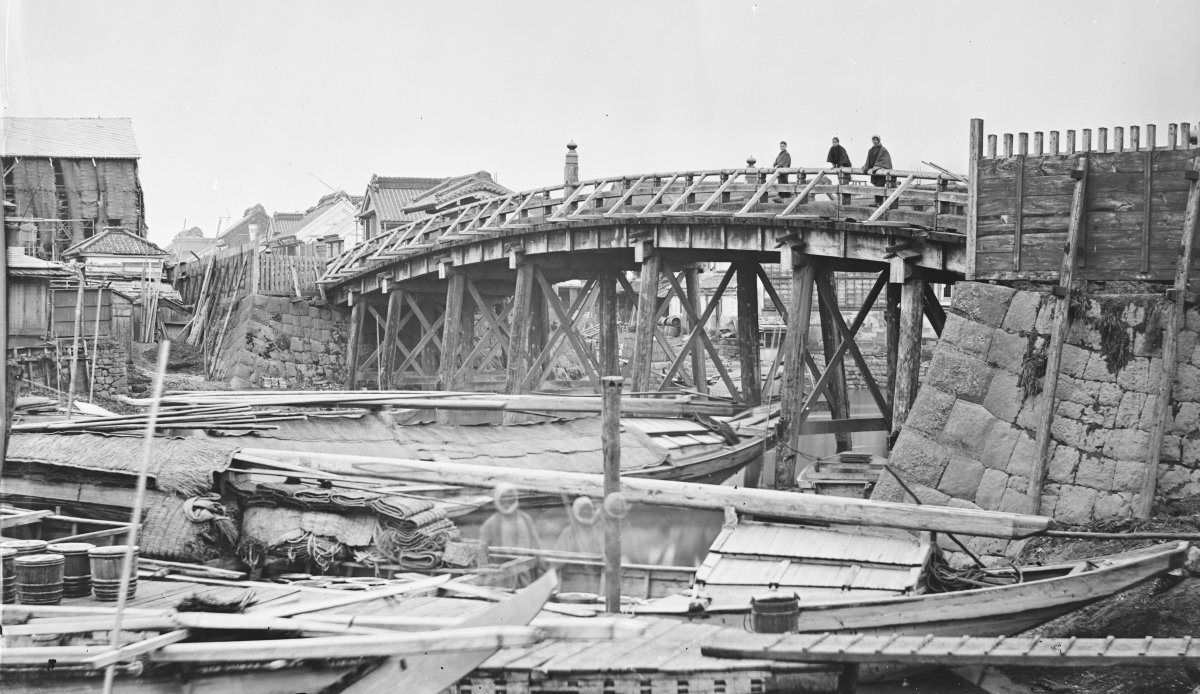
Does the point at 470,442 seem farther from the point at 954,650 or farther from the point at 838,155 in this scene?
the point at 954,650

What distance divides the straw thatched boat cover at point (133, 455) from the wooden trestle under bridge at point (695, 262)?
8.01 metres

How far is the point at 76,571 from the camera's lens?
24.6ft

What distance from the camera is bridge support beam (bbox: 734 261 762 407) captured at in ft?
65.9

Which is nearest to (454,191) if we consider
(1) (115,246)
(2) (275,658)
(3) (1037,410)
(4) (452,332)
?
(1) (115,246)

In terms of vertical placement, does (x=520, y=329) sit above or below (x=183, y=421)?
above

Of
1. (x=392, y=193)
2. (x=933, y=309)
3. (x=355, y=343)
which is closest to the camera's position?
(x=933, y=309)

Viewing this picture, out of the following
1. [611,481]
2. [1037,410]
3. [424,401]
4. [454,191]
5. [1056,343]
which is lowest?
[611,481]

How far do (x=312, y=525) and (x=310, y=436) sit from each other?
12.0 feet

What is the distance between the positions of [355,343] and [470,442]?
14427 mm

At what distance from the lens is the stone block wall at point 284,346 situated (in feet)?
97.5

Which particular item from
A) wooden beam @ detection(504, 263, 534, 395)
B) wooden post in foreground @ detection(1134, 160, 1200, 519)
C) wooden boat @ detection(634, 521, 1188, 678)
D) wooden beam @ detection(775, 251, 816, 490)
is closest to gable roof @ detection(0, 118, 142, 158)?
wooden beam @ detection(504, 263, 534, 395)

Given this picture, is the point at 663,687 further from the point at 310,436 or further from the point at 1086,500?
the point at 310,436

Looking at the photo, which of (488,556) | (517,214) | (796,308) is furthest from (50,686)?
(517,214)

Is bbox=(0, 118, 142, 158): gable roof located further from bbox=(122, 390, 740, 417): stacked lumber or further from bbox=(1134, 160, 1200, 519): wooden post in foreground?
bbox=(1134, 160, 1200, 519): wooden post in foreground
